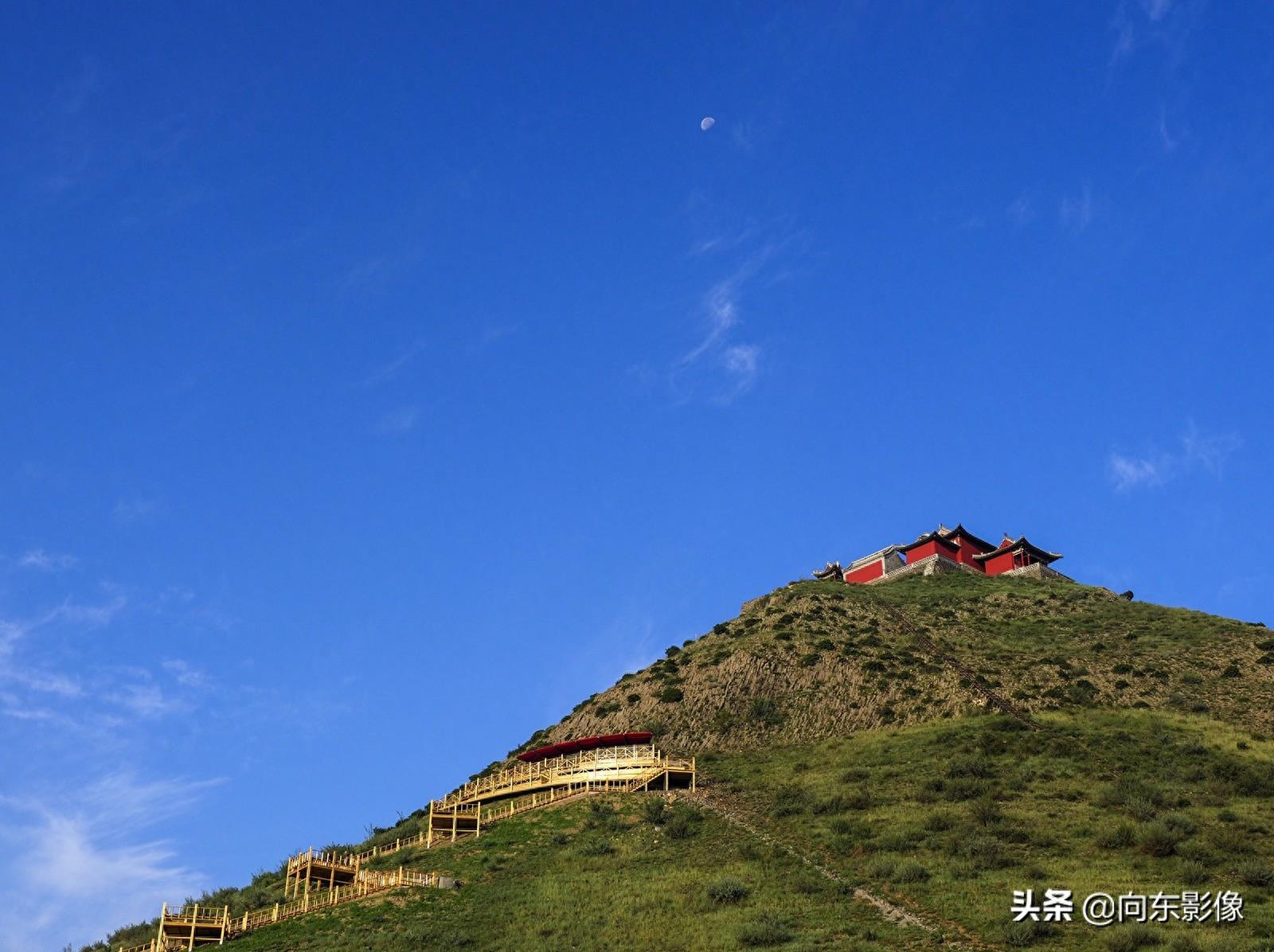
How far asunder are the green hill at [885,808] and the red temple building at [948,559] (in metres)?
32.6

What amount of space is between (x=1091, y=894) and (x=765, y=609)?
5643 cm

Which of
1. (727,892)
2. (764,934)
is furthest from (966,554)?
(764,934)

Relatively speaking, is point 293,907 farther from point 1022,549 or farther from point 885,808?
point 1022,549

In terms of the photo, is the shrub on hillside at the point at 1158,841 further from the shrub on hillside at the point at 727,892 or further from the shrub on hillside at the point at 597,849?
the shrub on hillside at the point at 597,849

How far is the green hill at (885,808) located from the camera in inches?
1614

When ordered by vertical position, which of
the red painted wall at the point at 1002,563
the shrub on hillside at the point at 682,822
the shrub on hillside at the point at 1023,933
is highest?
the red painted wall at the point at 1002,563

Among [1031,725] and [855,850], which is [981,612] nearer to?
[1031,725]

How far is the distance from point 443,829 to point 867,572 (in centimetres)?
8302

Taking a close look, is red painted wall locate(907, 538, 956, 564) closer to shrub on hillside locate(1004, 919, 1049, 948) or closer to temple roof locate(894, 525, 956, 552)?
temple roof locate(894, 525, 956, 552)

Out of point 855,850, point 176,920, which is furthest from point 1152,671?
point 176,920

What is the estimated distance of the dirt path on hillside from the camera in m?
38.1

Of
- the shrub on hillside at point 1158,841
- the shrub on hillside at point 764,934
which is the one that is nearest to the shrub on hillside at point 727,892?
the shrub on hillside at point 764,934

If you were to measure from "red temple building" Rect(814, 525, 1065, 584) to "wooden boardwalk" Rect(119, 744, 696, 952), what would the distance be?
67412 millimetres

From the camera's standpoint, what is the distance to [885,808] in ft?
177
